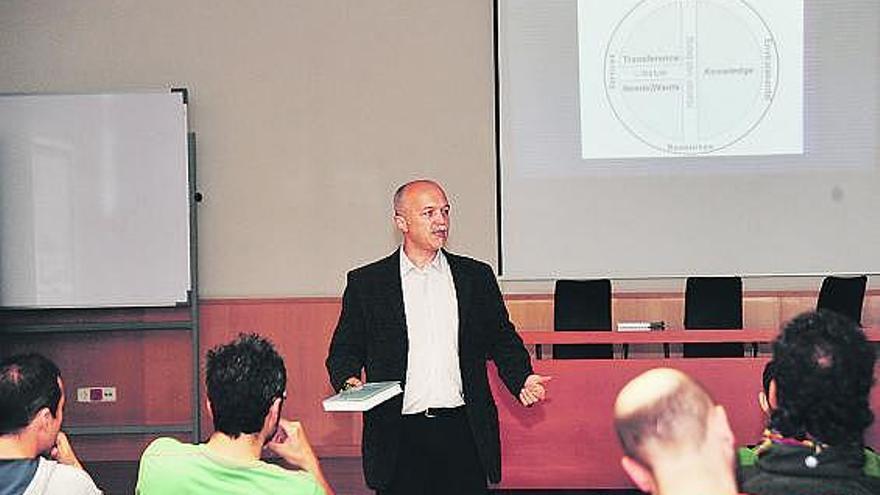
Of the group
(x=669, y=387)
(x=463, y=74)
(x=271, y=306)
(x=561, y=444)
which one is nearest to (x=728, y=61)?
(x=463, y=74)

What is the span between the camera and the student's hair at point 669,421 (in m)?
1.96

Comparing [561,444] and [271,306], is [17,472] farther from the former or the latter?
[271,306]

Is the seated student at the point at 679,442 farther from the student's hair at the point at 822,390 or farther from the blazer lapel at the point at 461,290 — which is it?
the blazer lapel at the point at 461,290

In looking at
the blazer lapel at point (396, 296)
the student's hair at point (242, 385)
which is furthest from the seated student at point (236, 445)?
the blazer lapel at point (396, 296)

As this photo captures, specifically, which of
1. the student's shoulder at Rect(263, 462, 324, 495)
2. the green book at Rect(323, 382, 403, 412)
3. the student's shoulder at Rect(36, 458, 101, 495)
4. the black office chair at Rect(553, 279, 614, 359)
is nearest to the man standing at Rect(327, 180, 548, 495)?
the green book at Rect(323, 382, 403, 412)

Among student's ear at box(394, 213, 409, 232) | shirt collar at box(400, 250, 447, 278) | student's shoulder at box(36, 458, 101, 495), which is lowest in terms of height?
student's shoulder at box(36, 458, 101, 495)

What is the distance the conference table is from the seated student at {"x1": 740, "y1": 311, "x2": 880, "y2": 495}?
3936 mm

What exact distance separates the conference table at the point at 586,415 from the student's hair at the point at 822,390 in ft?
12.9

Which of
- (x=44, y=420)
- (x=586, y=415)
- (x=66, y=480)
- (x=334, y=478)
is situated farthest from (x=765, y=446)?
(x=334, y=478)

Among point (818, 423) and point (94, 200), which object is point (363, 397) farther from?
point (94, 200)

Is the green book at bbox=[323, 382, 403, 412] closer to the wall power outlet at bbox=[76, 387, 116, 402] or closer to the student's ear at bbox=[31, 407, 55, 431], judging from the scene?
the student's ear at bbox=[31, 407, 55, 431]

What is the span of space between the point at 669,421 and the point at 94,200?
6.23m

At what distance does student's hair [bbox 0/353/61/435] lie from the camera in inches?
118

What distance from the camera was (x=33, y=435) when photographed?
2.99m
